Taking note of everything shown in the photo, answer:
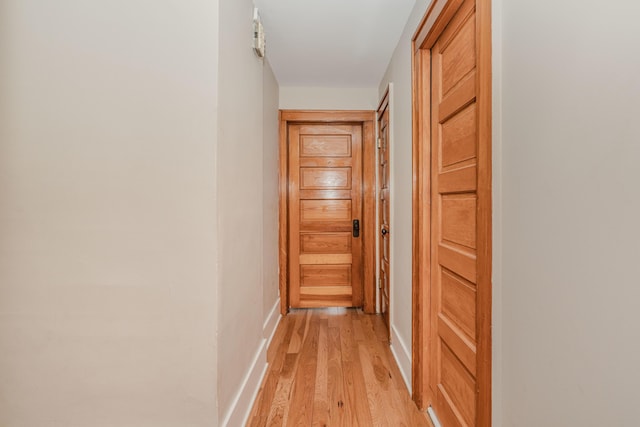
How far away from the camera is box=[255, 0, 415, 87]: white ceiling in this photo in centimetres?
191

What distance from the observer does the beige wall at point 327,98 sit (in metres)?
3.21

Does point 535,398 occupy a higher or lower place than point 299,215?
lower

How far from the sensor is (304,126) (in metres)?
3.30

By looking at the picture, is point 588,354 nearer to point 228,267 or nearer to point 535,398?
point 535,398

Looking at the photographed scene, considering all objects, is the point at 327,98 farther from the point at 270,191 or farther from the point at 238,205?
the point at 238,205

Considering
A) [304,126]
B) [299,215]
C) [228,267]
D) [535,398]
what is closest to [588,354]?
[535,398]

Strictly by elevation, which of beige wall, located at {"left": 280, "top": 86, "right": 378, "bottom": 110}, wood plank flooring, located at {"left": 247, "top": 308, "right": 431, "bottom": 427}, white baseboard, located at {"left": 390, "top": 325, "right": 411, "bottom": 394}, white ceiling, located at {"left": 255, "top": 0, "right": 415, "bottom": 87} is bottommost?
wood plank flooring, located at {"left": 247, "top": 308, "right": 431, "bottom": 427}

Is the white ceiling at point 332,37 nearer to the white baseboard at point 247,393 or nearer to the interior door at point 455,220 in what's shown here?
the interior door at point 455,220

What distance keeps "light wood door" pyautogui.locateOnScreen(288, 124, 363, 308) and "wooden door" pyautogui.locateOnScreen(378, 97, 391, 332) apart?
224mm

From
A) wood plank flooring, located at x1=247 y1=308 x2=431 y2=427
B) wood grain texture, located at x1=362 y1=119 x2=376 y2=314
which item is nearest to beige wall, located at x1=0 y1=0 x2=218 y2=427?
wood plank flooring, located at x1=247 y1=308 x2=431 y2=427

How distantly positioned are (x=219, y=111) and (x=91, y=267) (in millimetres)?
809

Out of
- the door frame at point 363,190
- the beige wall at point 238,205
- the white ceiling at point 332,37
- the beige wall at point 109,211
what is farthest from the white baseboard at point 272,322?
the white ceiling at point 332,37

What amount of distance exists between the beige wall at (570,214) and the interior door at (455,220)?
0.26 metres

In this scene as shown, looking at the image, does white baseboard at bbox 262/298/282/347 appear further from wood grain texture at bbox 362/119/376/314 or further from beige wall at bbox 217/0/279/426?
wood grain texture at bbox 362/119/376/314
